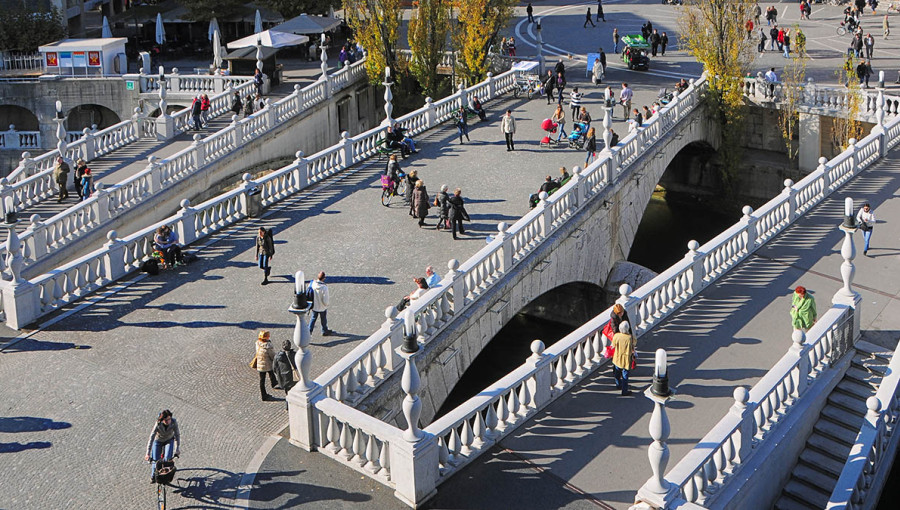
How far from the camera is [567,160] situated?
39406 mm

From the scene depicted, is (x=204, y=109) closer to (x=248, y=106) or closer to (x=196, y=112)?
(x=196, y=112)

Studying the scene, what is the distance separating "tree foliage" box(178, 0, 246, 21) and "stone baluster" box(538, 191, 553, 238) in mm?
32669

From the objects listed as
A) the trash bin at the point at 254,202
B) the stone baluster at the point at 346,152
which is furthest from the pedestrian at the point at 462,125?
the trash bin at the point at 254,202

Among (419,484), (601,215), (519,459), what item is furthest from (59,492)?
(601,215)

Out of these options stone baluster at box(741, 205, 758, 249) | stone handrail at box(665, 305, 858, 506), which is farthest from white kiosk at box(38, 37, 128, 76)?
stone handrail at box(665, 305, 858, 506)

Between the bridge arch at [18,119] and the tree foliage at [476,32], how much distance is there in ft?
67.7

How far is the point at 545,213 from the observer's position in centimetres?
3156

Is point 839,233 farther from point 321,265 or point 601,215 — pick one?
point 321,265

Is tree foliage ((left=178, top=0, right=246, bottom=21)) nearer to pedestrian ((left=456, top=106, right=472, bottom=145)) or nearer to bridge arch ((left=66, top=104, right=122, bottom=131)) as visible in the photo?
bridge arch ((left=66, top=104, right=122, bottom=131))

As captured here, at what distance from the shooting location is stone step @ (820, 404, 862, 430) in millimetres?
24328

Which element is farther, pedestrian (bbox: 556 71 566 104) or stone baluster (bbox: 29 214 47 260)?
pedestrian (bbox: 556 71 566 104)

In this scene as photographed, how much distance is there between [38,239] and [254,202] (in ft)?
18.9

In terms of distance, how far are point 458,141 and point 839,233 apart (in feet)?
45.5

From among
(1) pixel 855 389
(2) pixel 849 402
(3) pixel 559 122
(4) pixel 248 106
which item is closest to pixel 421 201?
(3) pixel 559 122
